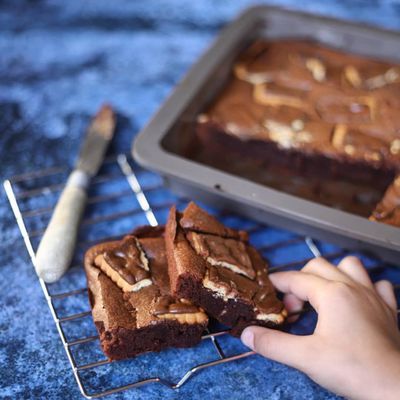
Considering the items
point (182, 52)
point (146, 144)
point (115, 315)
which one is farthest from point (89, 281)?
point (182, 52)

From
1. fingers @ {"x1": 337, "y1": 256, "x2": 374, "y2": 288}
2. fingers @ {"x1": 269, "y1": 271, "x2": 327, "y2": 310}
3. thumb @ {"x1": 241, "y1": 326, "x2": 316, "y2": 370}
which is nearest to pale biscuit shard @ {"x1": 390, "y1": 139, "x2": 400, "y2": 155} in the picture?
fingers @ {"x1": 337, "y1": 256, "x2": 374, "y2": 288}

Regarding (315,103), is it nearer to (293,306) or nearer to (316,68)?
(316,68)

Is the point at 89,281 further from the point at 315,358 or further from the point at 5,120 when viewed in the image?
the point at 5,120

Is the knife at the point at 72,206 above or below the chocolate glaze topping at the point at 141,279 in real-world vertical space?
below

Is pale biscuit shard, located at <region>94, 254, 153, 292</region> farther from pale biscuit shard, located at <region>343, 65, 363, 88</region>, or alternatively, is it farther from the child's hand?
pale biscuit shard, located at <region>343, 65, 363, 88</region>

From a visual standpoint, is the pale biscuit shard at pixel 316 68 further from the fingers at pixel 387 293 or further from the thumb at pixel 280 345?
the thumb at pixel 280 345

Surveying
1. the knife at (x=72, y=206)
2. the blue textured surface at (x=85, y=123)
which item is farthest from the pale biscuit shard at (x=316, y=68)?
the knife at (x=72, y=206)
